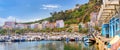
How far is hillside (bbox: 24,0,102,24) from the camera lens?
12641cm

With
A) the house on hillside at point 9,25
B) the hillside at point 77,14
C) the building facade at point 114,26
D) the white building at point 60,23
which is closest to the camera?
the building facade at point 114,26

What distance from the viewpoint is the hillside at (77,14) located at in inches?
4977

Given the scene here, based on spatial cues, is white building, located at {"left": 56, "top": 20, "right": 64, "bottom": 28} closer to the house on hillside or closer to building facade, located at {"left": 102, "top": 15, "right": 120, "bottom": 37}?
the house on hillside

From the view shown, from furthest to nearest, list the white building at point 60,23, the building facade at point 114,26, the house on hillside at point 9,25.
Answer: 1. the house on hillside at point 9,25
2. the white building at point 60,23
3. the building facade at point 114,26

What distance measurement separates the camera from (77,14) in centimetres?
13575

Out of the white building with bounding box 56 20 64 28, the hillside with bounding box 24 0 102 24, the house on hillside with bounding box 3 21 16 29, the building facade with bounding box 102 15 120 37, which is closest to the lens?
the building facade with bounding box 102 15 120 37

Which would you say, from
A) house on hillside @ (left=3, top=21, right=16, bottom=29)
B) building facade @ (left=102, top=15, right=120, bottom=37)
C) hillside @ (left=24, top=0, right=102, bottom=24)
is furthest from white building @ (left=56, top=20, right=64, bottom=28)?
building facade @ (left=102, top=15, right=120, bottom=37)

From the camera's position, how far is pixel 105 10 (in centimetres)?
3591

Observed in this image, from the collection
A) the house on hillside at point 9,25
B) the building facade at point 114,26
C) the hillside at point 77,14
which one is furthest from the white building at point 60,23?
the building facade at point 114,26

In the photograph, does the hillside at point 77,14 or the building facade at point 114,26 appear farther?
the hillside at point 77,14

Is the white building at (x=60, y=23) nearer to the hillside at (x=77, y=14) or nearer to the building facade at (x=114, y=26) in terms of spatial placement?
the hillside at (x=77, y=14)

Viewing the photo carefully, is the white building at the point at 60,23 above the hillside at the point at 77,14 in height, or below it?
below

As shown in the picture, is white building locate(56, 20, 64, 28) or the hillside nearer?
the hillside

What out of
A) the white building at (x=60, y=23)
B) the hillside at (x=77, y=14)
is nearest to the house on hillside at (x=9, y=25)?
the hillside at (x=77, y=14)
